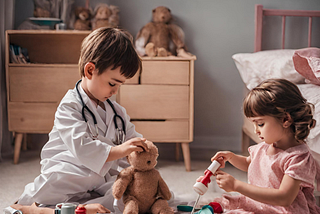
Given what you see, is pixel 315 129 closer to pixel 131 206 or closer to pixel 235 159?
pixel 235 159

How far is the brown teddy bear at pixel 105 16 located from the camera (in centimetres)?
211

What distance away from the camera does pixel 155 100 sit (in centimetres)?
189

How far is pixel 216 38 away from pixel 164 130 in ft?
2.70

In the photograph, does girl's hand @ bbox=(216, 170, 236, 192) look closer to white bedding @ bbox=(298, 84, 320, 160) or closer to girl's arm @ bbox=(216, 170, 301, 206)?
girl's arm @ bbox=(216, 170, 301, 206)

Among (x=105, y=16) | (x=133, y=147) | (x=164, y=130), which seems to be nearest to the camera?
(x=133, y=147)

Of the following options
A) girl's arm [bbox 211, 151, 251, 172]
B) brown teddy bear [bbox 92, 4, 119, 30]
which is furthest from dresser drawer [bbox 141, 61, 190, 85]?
girl's arm [bbox 211, 151, 251, 172]

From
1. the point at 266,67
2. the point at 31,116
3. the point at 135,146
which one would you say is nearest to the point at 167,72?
the point at 266,67

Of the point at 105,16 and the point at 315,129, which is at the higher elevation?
the point at 105,16

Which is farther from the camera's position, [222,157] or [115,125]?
[115,125]

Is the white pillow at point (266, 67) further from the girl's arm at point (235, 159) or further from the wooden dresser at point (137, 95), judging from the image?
the girl's arm at point (235, 159)

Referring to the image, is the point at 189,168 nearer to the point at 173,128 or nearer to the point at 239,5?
the point at 173,128

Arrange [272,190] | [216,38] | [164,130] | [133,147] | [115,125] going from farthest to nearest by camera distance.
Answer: [216,38] < [164,130] < [115,125] < [133,147] < [272,190]

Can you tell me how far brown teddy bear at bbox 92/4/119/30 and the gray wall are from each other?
140 millimetres

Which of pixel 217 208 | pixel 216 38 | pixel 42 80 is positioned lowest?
pixel 217 208
